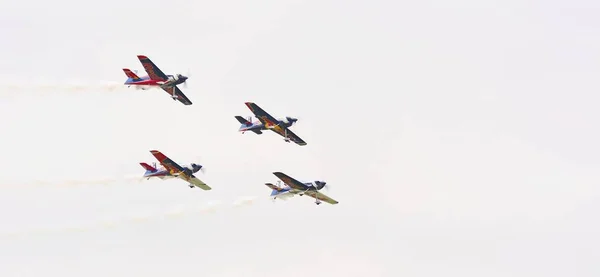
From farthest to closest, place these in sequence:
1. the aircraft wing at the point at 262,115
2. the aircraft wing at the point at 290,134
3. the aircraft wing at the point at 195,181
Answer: the aircraft wing at the point at 290,134 → the aircraft wing at the point at 262,115 → the aircraft wing at the point at 195,181

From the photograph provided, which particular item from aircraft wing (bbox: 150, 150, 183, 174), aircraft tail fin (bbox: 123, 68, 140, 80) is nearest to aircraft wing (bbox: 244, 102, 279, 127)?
aircraft wing (bbox: 150, 150, 183, 174)

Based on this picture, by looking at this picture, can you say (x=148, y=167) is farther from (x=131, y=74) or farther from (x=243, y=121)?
(x=243, y=121)

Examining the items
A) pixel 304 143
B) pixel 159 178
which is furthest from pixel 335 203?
pixel 159 178

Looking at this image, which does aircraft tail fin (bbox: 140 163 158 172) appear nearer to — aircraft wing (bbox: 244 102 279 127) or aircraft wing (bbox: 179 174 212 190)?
aircraft wing (bbox: 179 174 212 190)

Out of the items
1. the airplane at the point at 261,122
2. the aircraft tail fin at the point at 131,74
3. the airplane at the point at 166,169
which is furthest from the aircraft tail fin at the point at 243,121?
the aircraft tail fin at the point at 131,74

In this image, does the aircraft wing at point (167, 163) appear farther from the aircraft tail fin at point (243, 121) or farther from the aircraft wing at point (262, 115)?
the aircraft wing at point (262, 115)

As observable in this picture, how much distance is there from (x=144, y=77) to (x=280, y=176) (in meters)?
14.8

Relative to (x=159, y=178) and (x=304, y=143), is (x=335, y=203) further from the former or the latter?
(x=159, y=178)

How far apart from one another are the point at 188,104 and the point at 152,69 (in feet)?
23.7

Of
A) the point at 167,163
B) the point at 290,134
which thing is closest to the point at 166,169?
the point at 167,163

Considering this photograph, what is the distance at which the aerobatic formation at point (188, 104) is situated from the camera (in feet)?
505

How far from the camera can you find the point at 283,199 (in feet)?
513

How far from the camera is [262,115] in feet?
520

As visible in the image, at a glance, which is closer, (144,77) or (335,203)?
(144,77)
